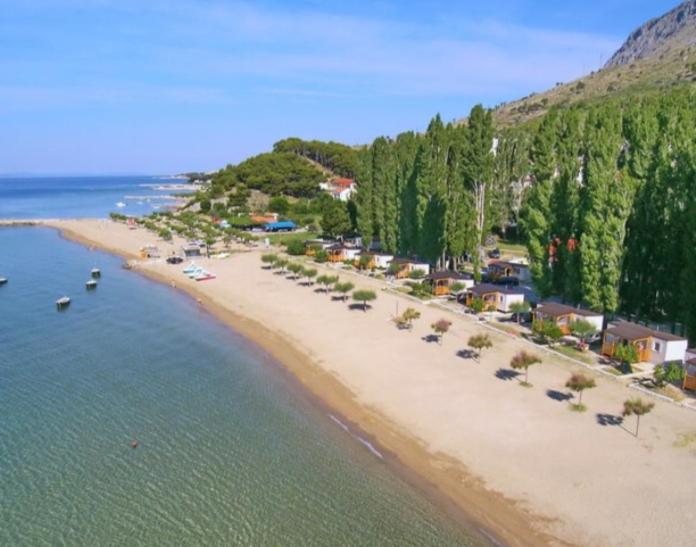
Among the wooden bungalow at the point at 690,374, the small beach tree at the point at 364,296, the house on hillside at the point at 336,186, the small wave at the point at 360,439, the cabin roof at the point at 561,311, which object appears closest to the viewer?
the small wave at the point at 360,439

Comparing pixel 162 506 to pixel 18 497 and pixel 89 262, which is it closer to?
pixel 18 497

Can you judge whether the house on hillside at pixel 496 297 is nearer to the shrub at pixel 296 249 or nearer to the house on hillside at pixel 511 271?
the house on hillside at pixel 511 271

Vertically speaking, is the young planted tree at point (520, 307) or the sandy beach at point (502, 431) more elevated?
the young planted tree at point (520, 307)

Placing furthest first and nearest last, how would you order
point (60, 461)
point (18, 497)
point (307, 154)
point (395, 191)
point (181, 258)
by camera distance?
point (307, 154)
point (181, 258)
point (395, 191)
point (60, 461)
point (18, 497)

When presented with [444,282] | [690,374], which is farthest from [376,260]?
[690,374]

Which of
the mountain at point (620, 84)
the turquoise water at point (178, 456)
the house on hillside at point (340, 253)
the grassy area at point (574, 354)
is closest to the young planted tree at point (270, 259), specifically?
the house on hillside at point (340, 253)

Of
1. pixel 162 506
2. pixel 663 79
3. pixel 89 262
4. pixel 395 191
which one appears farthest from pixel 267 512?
pixel 663 79

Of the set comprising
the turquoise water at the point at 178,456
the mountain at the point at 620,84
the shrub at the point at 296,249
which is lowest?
the turquoise water at the point at 178,456

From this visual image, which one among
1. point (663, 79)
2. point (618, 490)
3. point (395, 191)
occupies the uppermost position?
point (663, 79)
